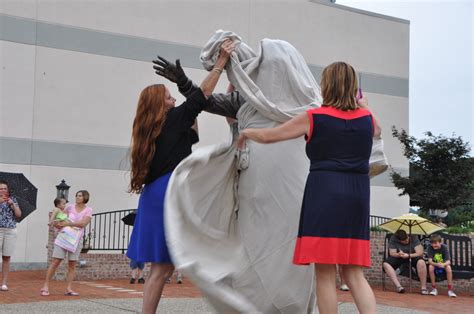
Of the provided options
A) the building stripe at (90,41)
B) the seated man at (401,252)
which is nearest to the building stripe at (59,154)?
the building stripe at (90,41)

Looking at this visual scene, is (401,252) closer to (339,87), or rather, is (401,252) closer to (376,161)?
(376,161)

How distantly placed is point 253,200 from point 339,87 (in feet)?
3.06

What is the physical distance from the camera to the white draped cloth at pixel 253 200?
170 inches

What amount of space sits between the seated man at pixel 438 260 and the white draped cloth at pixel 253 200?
8.26 metres

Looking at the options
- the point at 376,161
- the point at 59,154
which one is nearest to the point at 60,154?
the point at 59,154


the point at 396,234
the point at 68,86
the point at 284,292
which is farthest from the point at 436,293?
the point at 68,86

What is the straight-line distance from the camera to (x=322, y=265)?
4.03 meters

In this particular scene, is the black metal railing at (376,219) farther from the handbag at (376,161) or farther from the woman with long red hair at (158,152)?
the woman with long red hair at (158,152)

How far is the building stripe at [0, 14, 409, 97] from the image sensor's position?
17000 mm

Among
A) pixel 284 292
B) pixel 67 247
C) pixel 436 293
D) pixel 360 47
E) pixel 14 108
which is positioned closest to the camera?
pixel 284 292

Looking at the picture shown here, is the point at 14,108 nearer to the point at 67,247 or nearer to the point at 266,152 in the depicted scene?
the point at 67,247

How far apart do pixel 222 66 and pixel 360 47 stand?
18634 millimetres

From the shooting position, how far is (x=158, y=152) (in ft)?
15.8

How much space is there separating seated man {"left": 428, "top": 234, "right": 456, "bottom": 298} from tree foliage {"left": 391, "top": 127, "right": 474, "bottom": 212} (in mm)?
8525
